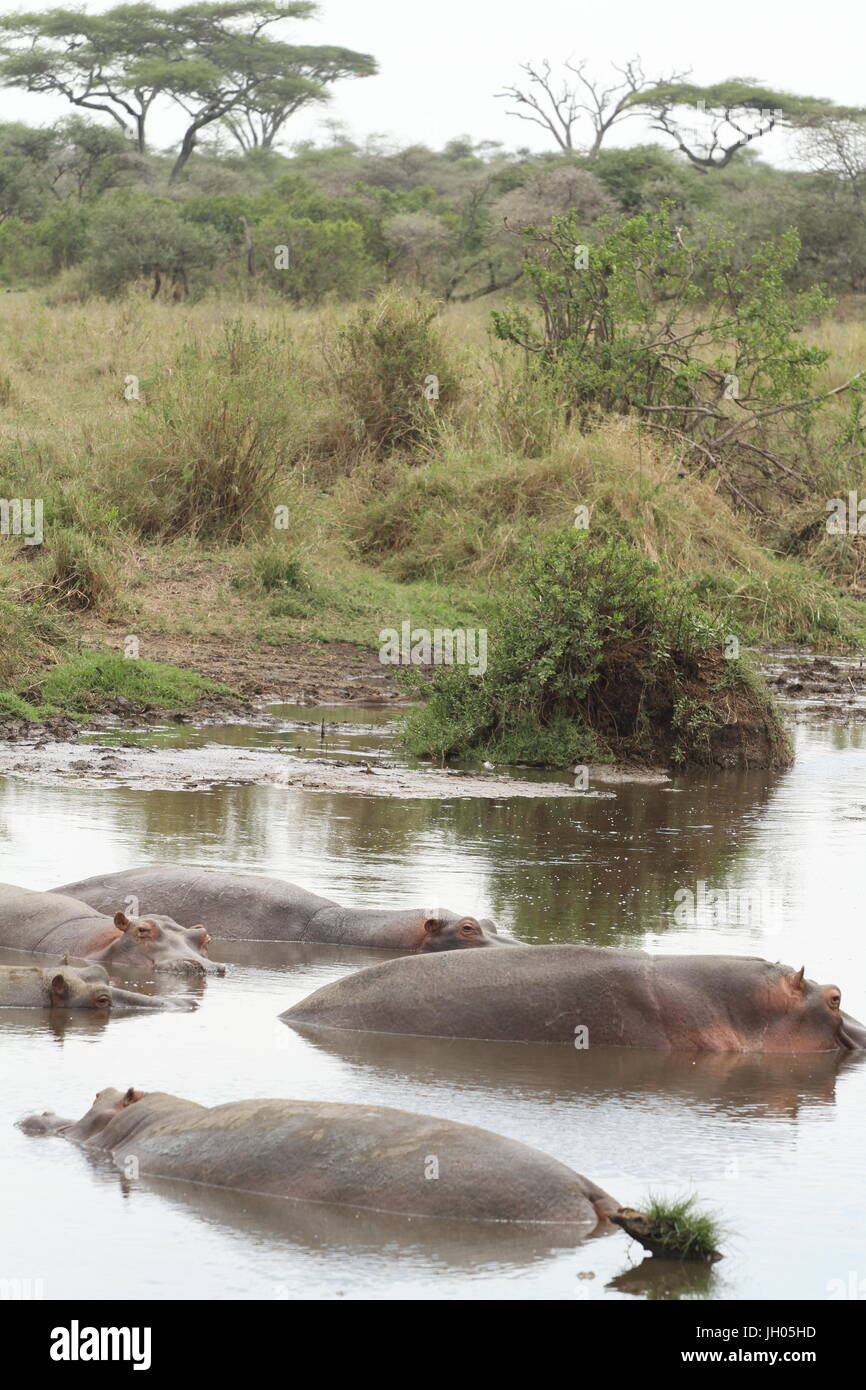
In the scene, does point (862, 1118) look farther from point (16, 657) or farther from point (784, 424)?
point (784, 424)

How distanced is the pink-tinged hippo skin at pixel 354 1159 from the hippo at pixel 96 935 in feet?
4.74

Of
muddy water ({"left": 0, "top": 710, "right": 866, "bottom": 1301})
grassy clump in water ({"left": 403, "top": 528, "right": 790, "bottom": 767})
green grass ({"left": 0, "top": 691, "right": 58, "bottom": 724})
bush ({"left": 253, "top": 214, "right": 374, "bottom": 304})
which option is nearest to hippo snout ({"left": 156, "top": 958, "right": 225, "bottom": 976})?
muddy water ({"left": 0, "top": 710, "right": 866, "bottom": 1301})

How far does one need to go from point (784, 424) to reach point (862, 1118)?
44.5 feet

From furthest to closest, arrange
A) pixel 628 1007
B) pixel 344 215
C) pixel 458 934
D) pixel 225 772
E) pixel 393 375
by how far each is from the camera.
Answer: pixel 344 215
pixel 393 375
pixel 225 772
pixel 458 934
pixel 628 1007

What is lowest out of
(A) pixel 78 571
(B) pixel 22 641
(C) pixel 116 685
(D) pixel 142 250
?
(C) pixel 116 685

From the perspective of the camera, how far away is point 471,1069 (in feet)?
15.6

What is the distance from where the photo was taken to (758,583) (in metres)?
14.5

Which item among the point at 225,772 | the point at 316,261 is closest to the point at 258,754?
the point at 225,772

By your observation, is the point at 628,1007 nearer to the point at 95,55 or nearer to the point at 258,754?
the point at 258,754

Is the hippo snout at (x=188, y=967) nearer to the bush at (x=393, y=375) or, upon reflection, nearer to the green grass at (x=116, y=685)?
the green grass at (x=116, y=685)

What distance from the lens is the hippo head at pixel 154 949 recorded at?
5.54 metres

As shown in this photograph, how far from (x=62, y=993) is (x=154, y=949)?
1.54 feet

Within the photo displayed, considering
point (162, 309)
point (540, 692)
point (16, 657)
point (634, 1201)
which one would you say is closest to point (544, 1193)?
point (634, 1201)

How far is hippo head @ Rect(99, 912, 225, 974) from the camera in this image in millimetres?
5543
